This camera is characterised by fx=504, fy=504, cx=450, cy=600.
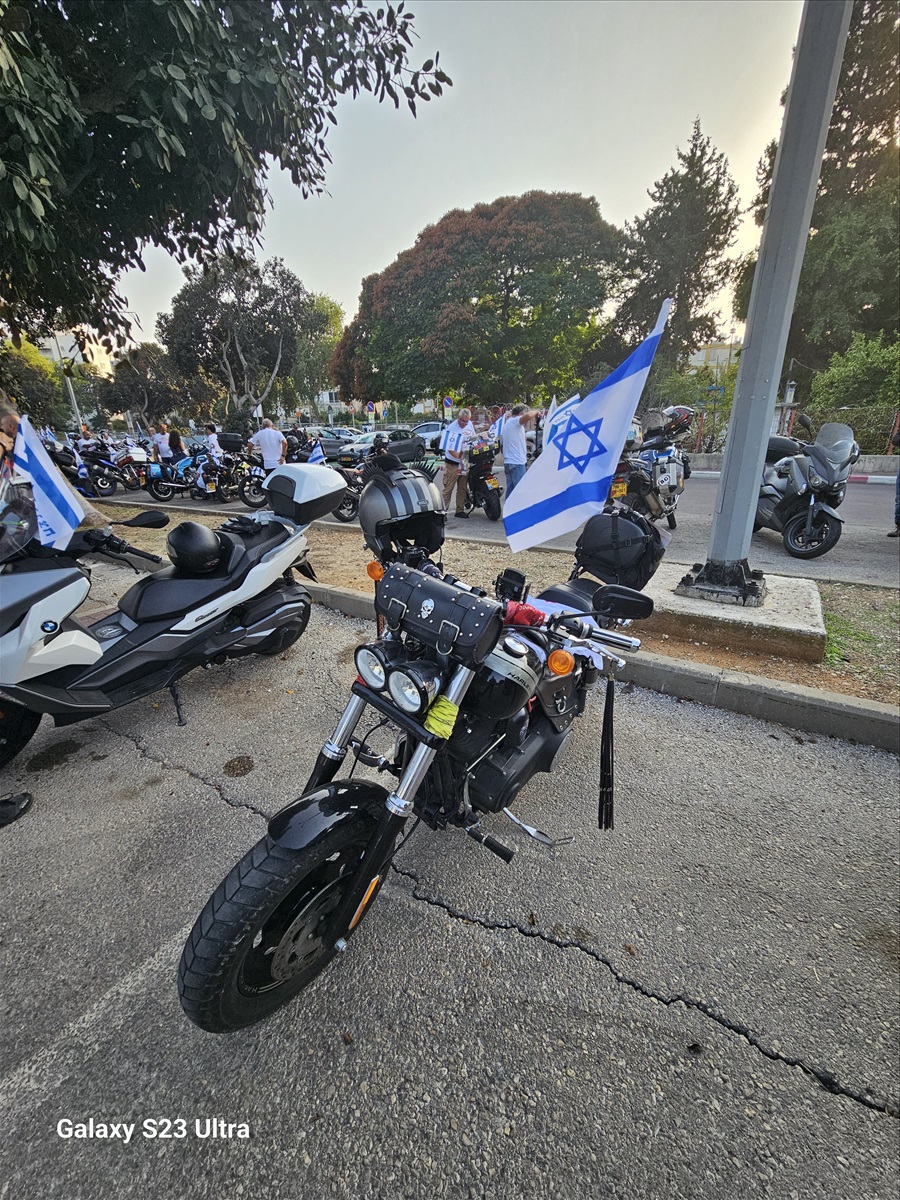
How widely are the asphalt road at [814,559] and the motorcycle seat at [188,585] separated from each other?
12.4 feet

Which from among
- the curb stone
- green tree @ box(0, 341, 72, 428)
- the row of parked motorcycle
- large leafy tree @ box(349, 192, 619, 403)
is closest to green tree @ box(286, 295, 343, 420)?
large leafy tree @ box(349, 192, 619, 403)

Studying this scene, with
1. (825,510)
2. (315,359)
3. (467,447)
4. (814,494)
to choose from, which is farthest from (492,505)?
(315,359)

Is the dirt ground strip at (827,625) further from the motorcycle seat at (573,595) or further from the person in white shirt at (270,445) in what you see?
the person in white shirt at (270,445)

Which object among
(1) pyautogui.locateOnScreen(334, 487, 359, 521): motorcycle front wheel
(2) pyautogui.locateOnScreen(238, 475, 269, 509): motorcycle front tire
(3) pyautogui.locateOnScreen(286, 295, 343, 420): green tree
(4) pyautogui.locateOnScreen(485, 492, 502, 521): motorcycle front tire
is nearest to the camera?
(1) pyautogui.locateOnScreen(334, 487, 359, 521): motorcycle front wheel

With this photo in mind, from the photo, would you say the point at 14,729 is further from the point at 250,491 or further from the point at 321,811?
the point at 250,491

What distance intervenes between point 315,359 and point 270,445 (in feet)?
97.9

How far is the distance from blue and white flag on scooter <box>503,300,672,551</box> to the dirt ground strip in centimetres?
204

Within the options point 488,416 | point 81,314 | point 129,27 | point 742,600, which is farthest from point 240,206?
point 488,416

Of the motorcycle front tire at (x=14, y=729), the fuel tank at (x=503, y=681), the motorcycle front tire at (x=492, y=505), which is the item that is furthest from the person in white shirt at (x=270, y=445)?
the fuel tank at (x=503, y=681)

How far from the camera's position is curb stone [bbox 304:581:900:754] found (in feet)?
8.70

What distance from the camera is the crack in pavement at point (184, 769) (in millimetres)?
2270

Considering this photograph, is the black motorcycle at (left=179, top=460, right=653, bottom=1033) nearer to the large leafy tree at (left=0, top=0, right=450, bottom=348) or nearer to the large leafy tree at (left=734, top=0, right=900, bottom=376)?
the large leafy tree at (left=0, top=0, right=450, bottom=348)

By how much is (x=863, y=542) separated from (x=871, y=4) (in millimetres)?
25989

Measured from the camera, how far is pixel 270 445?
9.90 m
